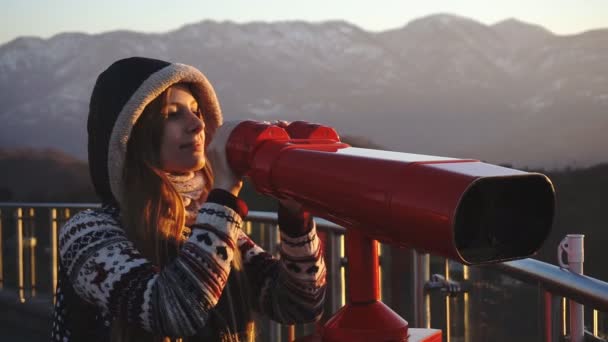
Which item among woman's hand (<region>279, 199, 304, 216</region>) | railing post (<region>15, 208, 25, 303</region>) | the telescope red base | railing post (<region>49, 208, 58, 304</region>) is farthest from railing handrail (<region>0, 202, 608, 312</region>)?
railing post (<region>15, 208, 25, 303</region>)

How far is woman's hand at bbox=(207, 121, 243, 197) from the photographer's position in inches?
52.8

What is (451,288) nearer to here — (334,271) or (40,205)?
(334,271)

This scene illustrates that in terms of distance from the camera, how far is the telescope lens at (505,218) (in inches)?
32.4

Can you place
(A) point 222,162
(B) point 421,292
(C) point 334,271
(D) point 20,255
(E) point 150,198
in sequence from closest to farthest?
(A) point 222,162 → (E) point 150,198 → (B) point 421,292 → (C) point 334,271 → (D) point 20,255

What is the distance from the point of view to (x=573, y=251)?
1274mm

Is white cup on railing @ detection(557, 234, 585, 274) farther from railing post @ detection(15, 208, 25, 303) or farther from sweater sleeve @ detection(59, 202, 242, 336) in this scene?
railing post @ detection(15, 208, 25, 303)

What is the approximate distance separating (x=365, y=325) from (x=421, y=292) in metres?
1.19

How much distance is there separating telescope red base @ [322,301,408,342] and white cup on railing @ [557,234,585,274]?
0.40m

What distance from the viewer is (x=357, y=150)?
101cm

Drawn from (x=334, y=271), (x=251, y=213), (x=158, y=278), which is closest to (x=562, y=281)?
(x=158, y=278)

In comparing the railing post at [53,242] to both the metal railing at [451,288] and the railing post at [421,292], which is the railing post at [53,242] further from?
the railing post at [421,292]

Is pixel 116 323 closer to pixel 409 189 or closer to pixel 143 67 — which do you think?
pixel 143 67

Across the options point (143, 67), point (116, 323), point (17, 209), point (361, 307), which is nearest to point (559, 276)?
point (361, 307)

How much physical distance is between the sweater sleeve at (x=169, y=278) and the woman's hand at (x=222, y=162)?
5 centimetres
